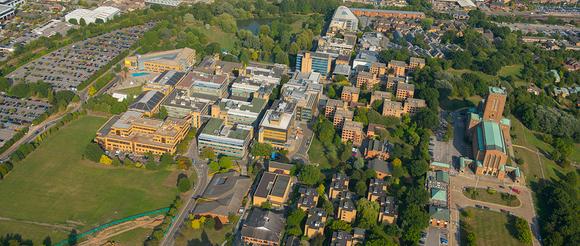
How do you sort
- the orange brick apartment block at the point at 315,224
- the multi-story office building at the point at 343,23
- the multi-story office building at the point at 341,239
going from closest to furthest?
the multi-story office building at the point at 341,239 → the orange brick apartment block at the point at 315,224 → the multi-story office building at the point at 343,23

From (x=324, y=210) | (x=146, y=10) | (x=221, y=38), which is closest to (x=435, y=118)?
(x=324, y=210)

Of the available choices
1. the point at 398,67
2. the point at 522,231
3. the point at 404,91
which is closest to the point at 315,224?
the point at 522,231

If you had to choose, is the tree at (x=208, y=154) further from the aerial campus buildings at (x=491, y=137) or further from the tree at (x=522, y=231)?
the tree at (x=522, y=231)

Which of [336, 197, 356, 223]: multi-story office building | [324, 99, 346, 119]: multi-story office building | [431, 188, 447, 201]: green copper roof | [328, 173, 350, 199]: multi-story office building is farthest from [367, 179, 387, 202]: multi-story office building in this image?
[324, 99, 346, 119]: multi-story office building

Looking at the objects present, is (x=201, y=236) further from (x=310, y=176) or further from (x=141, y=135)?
(x=141, y=135)

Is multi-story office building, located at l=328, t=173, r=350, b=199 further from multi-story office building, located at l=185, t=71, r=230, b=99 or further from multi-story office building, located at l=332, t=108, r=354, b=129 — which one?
multi-story office building, located at l=185, t=71, r=230, b=99

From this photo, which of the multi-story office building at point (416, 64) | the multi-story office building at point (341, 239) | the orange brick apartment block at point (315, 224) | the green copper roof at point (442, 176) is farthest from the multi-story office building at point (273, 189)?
the multi-story office building at point (416, 64)

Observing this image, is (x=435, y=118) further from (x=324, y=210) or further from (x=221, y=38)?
(x=221, y=38)

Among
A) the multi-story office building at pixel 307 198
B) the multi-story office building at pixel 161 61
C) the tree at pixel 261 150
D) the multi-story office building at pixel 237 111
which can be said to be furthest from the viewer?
the multi-story office building at pixel 161 61
